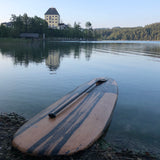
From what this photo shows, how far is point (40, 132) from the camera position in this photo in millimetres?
5180

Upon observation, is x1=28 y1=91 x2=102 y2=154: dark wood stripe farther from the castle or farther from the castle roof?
the castle roof

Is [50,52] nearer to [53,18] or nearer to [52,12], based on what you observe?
[53,18]

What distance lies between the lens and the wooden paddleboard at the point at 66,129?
14.7 feet

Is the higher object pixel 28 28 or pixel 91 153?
pixel 28 28

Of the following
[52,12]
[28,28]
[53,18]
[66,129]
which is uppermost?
[52,12]

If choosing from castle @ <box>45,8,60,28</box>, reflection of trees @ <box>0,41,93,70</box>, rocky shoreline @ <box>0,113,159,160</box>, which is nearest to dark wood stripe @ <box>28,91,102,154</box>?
rocky shoreline @ <box>0,113,159,160</box>

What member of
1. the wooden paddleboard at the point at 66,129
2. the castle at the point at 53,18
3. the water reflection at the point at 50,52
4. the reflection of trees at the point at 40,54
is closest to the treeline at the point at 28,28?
the reflection of trees at the point at 40,54

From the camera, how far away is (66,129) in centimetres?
537

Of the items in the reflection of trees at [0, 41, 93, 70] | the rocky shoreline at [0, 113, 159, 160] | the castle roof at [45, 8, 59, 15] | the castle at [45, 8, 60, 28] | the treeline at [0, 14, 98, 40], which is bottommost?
the rocky shoreline at [0, 113, 159, 160]

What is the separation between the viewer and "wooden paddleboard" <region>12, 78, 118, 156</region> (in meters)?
4.49

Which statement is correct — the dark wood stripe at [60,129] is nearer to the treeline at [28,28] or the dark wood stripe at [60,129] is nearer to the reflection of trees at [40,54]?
the reflection of trees at [40,54]

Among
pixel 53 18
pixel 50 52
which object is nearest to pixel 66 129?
pixel 50 52

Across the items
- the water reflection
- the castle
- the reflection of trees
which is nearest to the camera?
the reflection of trees

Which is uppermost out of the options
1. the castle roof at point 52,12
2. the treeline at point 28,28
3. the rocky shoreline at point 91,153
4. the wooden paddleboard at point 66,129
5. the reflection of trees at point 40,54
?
the castle roof at point 52,12
